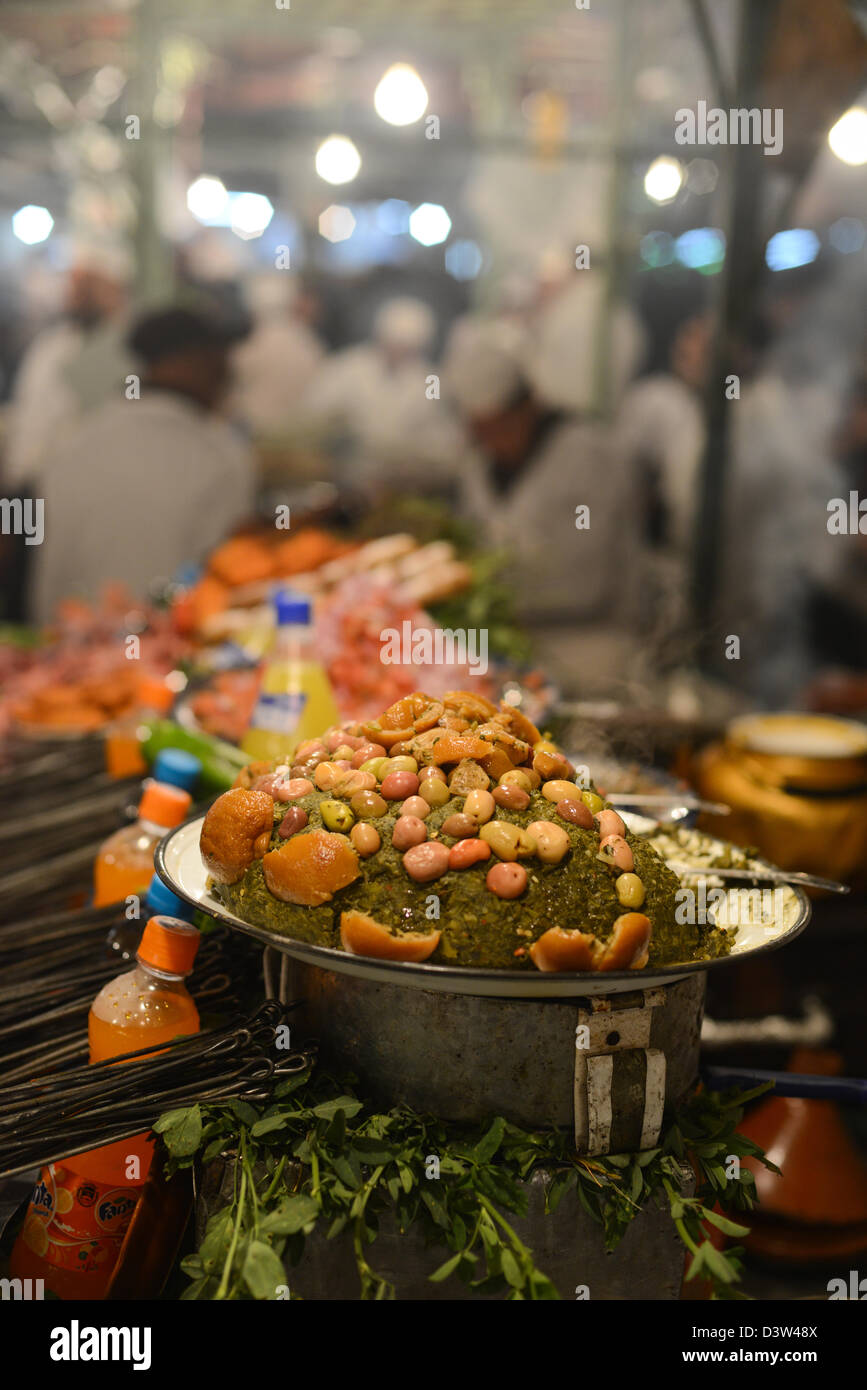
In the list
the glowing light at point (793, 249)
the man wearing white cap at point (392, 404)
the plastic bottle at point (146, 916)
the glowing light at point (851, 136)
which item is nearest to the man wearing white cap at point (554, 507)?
the glowing light at point (793, 249)

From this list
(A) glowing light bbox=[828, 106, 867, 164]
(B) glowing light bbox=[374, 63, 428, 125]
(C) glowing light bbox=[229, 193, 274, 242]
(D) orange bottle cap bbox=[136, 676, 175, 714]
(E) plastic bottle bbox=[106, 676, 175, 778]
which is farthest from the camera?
(C) glowing light bbox=[229, 193, 274, 242]

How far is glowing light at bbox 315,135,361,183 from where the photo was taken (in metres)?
7.74

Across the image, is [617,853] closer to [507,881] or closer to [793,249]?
[507,881]

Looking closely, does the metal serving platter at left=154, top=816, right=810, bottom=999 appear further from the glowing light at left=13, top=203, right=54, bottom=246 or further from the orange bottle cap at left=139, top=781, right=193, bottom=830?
the glowing light at left=13, top=203, right=54, bottom=246

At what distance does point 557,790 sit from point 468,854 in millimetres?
170

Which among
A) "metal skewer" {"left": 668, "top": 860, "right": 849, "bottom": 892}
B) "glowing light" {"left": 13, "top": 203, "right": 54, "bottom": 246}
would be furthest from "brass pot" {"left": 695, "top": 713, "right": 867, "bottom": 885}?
"glowing light" {"left": 13, "top": 203, "right": 54, "bottom": 246}

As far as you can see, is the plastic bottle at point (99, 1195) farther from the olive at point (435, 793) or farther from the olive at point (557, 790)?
the olive at point (557, 790)

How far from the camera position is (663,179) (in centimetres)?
707

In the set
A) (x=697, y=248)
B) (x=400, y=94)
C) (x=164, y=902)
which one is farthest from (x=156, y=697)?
(x=400, y=94)

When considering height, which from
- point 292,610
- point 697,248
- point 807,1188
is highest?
point 697,248

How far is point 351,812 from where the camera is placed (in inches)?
51.8

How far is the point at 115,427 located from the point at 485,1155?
4309mm

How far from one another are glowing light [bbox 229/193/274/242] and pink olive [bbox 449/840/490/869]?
7.70 meters

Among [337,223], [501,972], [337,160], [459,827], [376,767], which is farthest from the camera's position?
[337,223]
